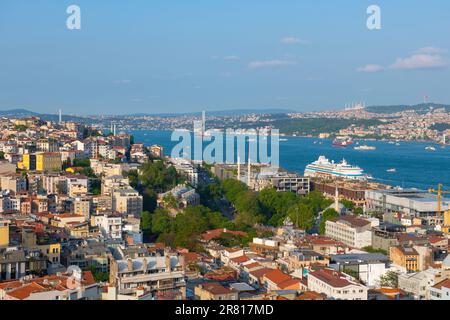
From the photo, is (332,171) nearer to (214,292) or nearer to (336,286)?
(336,286)

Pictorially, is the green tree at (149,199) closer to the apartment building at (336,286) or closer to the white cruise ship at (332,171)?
the apartment building at (336,286)

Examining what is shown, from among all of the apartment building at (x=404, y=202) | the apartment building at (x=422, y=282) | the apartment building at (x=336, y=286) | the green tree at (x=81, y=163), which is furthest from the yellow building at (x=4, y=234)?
the apartment building at (x=404, y=202)

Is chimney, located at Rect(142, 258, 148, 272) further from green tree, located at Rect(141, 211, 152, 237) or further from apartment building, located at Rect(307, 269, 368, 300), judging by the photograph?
green tree, located at Rect(141, 211, 152, 237)

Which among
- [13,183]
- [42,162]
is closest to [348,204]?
[42,162]

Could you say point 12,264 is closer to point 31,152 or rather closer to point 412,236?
point 412,236

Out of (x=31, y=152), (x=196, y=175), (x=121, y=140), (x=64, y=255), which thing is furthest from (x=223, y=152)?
(x=64, y=255)
